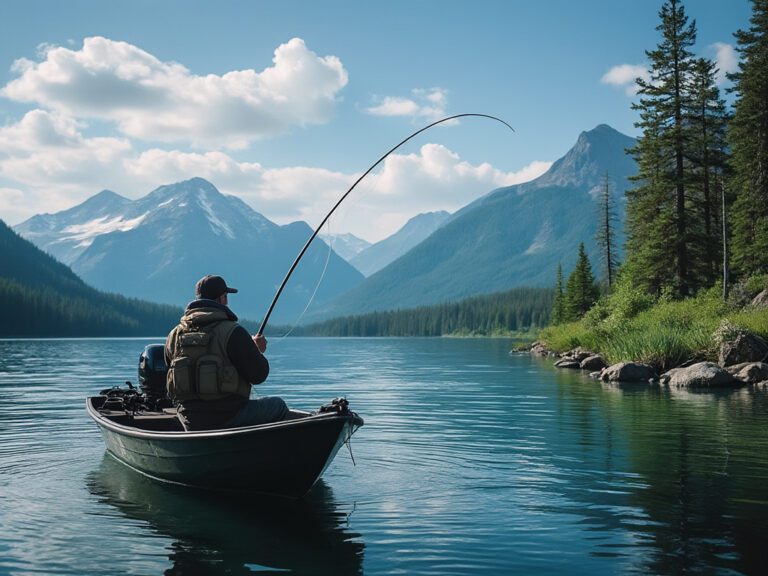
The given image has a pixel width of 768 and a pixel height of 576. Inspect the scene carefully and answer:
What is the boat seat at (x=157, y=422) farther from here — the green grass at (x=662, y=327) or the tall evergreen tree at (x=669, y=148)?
the tall evergreen tree at (x=669, y=148)

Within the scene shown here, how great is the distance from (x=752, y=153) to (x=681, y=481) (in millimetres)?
39590

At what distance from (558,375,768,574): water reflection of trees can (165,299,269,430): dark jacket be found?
4.83 metres

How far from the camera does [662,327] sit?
37.5m

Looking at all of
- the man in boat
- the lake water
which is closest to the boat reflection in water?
the lake water

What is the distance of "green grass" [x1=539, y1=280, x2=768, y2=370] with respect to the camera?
34.1 metres

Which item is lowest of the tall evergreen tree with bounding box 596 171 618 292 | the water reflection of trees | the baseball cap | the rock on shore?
the water reflection of trees

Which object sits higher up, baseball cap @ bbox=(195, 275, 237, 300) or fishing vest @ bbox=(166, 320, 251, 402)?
baseball cap @ bbox=(195, 275, 237, 300)

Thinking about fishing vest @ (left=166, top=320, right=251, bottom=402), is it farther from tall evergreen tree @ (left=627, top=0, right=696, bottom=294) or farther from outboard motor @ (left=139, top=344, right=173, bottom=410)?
tall evergreen tree @ (left=627, top=0, right=696, bottom=294)

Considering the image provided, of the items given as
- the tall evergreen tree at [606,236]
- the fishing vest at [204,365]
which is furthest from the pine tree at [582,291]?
the fishing vest at [204,365]

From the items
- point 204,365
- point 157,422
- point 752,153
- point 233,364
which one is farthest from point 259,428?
point 752,153

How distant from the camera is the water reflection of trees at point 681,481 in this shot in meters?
8.06

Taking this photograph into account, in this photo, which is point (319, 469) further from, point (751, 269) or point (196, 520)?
point (751, 269)

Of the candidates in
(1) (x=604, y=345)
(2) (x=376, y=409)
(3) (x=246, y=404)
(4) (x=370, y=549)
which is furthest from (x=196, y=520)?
(1) (x=604, y=345)

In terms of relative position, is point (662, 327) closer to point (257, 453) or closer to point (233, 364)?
point (257, 453)
